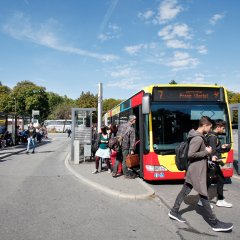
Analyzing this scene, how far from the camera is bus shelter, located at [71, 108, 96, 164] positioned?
15.0 m

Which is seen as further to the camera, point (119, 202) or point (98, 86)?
point (98, 86)

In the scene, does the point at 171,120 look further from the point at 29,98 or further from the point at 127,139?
the point at 29,98

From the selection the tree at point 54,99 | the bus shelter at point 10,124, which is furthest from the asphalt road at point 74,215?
the tree at point 54,99

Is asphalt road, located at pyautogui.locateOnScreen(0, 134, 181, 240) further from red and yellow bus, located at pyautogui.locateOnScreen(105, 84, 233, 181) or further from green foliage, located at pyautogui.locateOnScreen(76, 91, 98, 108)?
green foliage, located at pyautogui.locateOnScreen(76, 91, 98, 108)

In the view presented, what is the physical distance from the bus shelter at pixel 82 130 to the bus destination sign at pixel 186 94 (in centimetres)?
611

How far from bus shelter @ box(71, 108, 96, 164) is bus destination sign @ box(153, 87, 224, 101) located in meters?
6.11

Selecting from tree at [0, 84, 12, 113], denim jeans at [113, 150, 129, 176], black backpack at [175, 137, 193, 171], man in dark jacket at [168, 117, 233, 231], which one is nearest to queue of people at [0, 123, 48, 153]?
denim jeans at [113, 150, 129, 176]

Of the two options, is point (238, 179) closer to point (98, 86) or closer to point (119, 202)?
point (119, 202)

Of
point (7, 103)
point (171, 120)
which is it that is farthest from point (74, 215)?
point (7, 103)

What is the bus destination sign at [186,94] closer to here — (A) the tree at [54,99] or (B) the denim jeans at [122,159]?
(B) the denim jeans at [122,159]

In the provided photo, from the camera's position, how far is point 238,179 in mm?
10750

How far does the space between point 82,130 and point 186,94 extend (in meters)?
6.83

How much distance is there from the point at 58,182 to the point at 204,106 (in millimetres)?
4688

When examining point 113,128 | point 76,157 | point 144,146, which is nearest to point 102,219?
point 144,146
